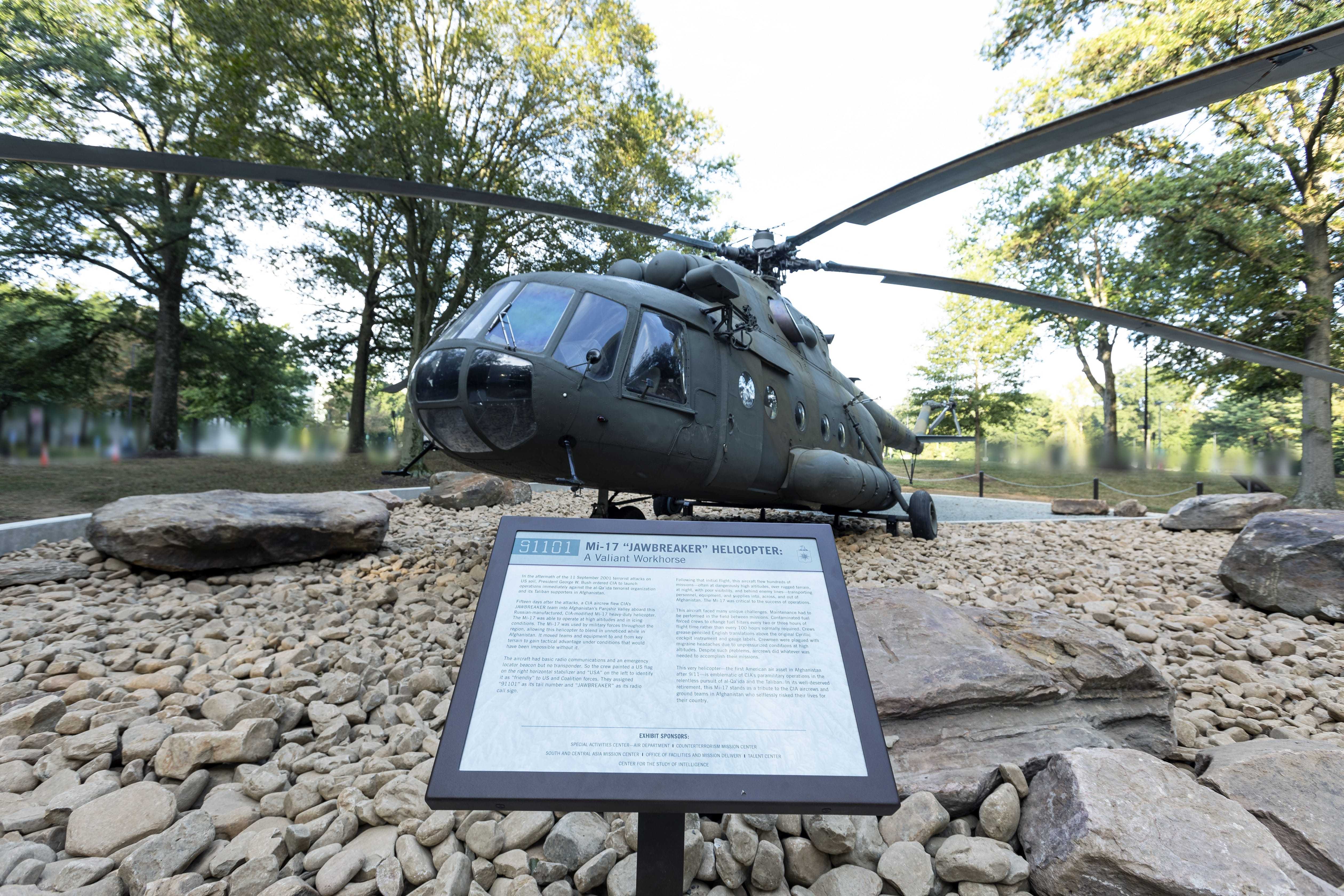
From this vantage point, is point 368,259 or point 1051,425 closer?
point 368,259

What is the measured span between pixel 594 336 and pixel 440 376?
102 cm

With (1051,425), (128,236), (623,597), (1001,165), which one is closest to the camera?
(623,597)

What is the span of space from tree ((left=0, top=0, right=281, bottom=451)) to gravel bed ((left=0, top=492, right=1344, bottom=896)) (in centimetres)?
551

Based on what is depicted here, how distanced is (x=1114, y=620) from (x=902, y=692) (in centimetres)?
253

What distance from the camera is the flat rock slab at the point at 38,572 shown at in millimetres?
3729

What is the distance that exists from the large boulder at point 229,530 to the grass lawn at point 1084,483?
41.8 ft

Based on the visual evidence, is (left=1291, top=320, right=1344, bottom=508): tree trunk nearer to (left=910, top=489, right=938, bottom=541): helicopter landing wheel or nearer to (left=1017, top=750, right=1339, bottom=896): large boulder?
(left=910, top=489, right=938, bottom=541): helicopter landing wheel

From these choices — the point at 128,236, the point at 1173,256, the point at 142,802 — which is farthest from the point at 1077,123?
Answer: the point at 1173,256

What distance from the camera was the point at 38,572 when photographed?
12.5 feet

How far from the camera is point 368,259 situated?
14.2 metres

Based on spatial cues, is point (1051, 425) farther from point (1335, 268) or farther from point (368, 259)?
point (368, 259)

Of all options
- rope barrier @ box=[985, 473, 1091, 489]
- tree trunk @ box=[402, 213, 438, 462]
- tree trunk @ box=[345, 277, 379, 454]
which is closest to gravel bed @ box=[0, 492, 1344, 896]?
tree trunk @ box=[402, 213, 438, 462]

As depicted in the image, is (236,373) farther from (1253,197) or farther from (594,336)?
(1253,197)

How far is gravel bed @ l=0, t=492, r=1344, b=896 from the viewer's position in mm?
1517
